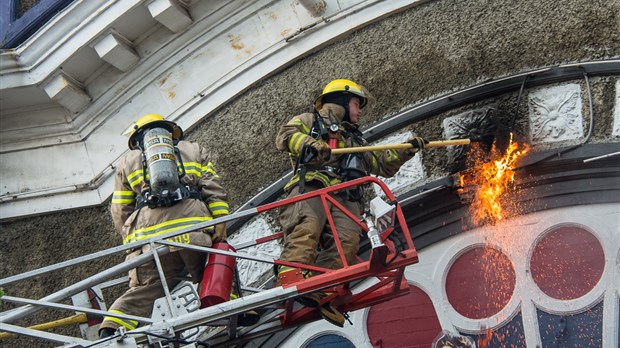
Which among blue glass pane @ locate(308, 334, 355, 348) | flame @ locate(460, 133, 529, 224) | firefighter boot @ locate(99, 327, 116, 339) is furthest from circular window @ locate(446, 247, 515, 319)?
firefighter boot @ locate(99, 327, 116, 339)

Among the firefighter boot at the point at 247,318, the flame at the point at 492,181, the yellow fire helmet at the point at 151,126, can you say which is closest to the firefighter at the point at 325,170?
the firefighter boot at the point at 247,318

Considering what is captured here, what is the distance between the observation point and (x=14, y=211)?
444 inches

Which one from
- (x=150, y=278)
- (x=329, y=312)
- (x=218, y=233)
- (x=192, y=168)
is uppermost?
(x=192, y=168)

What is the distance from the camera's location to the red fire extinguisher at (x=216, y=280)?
8461mm

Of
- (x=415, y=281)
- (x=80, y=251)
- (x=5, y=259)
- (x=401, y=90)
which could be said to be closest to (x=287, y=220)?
(x=415, y=281)

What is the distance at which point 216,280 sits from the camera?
336 inches

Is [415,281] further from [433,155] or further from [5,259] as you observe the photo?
[5,259]

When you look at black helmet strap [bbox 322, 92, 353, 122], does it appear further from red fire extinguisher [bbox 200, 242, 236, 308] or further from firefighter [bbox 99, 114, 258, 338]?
red fire extinguisher [bbox 200, 242, 236, 308]

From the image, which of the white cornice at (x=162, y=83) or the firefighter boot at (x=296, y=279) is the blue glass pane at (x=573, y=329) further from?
the white cornice at (x=162, y=83)

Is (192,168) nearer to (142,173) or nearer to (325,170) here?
(142,173)

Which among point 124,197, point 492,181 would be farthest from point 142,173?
point 492,181

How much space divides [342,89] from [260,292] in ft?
7.20

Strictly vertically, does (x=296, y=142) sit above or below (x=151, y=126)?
below

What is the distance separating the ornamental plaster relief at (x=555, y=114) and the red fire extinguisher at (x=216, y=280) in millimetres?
2922
